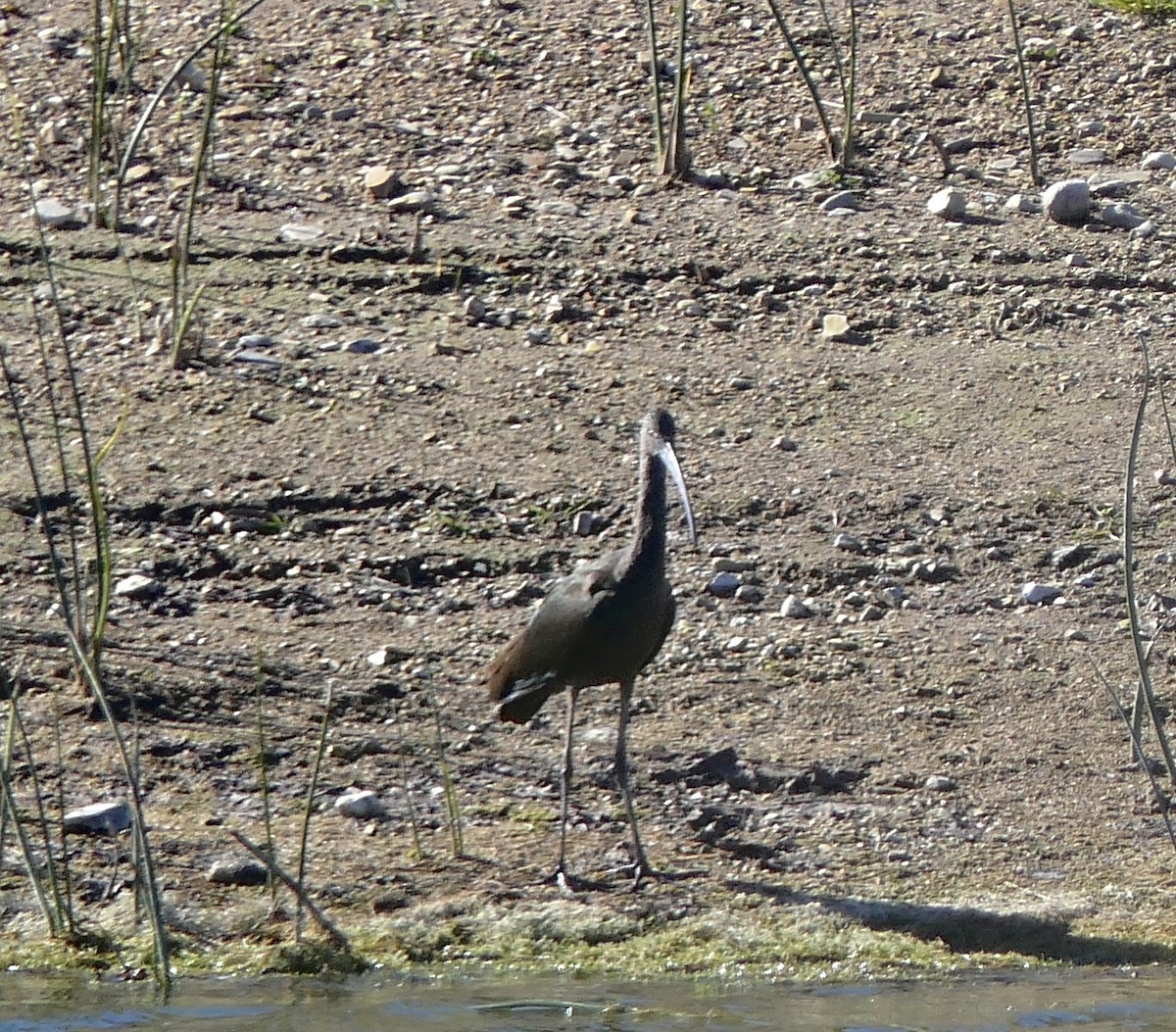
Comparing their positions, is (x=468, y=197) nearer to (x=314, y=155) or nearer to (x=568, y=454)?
(x=314, y=155)

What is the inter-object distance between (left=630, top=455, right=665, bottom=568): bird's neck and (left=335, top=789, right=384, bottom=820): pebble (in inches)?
36.6

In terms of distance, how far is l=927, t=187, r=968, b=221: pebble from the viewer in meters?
9.18

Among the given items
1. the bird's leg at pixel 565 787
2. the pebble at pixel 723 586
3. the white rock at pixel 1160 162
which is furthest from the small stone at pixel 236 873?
the white rock at pixel 1160 162

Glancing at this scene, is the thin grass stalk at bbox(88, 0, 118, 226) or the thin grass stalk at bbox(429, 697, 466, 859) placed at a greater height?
the thin grass stalk at bbox(88, 0, 118, 226)

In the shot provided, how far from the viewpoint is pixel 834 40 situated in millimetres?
9867

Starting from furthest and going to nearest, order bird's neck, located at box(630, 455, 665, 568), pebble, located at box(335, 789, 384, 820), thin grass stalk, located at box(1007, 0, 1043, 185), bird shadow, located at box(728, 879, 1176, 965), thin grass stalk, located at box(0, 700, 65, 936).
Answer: thin grass stalk, located at box(1007, 0, 1043, 185)
bird's neck, located at box(630, 455, 665, 568)
pebble, located at box(335, 789, 384, 820)
bird shadow, located at box(728, 879, 1176, 965)
thin grass stalk, located at box(0, 700, 65, 936)

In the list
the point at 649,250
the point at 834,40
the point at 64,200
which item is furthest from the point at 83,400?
the point at 834,40

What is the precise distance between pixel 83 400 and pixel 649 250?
2.37 m

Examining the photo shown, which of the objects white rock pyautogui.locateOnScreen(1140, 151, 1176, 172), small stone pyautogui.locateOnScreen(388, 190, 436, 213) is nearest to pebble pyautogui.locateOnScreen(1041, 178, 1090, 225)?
white rock pyautogui.locateOnScreen(1140, 151, 1176, 172)

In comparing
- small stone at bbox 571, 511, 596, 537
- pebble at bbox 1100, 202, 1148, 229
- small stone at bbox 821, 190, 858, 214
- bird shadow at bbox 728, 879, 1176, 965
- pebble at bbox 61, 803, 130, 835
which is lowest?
bird shadow at bbox 728, 879, 1176, 965

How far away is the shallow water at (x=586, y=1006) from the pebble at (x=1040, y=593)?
1.95m

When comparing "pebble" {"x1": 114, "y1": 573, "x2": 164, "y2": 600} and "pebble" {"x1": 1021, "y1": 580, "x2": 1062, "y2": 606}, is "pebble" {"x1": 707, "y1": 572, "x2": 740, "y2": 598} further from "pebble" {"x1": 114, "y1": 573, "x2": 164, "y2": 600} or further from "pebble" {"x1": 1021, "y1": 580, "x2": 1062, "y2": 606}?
"pebble" {"x1": 114, "y1": 573, "x2": 164, "y2": 600}

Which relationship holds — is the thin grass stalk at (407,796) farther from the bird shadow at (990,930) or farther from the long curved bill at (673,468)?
the long curved bill at (673,468)

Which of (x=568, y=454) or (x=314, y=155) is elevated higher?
(x=314, y=155)
